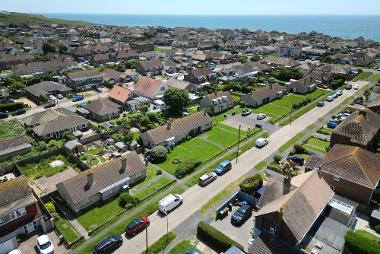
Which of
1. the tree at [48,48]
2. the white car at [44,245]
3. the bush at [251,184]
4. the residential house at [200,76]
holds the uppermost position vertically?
the tree at [48,48]

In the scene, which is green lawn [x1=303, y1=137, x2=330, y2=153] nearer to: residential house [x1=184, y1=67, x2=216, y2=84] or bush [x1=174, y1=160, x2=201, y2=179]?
bush [x1=174, y1=160, x2=201, y2=179]

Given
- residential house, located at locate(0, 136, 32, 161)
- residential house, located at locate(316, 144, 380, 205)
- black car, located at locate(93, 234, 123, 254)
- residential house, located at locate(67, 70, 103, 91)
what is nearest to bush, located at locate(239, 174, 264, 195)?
residential house, located at locate(316, 144, 380, 205)

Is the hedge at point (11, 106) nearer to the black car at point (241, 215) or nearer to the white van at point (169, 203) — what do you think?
the white van at point (169, 203)

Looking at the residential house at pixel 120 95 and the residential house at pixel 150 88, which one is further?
the residential house at pixel 150 88

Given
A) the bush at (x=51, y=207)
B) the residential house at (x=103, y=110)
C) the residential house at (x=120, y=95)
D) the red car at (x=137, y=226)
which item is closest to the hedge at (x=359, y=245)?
the red car at (x=137, y=226)

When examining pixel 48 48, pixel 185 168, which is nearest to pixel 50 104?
pixel 185 168

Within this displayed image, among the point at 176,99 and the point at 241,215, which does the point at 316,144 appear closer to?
the point at 241,215

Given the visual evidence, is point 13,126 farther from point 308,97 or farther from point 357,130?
point 308,97
